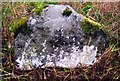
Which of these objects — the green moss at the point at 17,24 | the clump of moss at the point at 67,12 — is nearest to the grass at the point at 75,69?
the green moss at the point at 17,24

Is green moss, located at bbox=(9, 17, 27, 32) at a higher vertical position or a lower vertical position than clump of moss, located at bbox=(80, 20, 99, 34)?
higher

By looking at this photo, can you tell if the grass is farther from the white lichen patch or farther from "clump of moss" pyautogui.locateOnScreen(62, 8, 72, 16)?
"clump of moss" pyautogui.locateOnScreen(62, 8, 72, 16)

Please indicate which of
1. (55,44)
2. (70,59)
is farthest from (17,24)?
(70,59)

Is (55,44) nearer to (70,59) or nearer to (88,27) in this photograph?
(70,59)

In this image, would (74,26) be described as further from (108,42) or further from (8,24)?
(8,24)

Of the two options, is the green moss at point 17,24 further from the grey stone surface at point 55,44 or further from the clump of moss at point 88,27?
the clump of moss at point 88,27

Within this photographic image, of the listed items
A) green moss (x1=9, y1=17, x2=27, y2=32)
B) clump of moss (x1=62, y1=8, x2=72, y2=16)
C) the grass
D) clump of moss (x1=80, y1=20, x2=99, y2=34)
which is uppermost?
clump of moss (x1=62, y1=8, x2=72, y2=16)

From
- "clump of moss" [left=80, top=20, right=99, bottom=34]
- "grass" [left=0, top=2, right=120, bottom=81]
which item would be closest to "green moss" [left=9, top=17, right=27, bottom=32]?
"grass" [left=0, top=2, right=120, bottom=81]

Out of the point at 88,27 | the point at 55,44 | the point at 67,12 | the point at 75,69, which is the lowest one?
the point at 75,69
